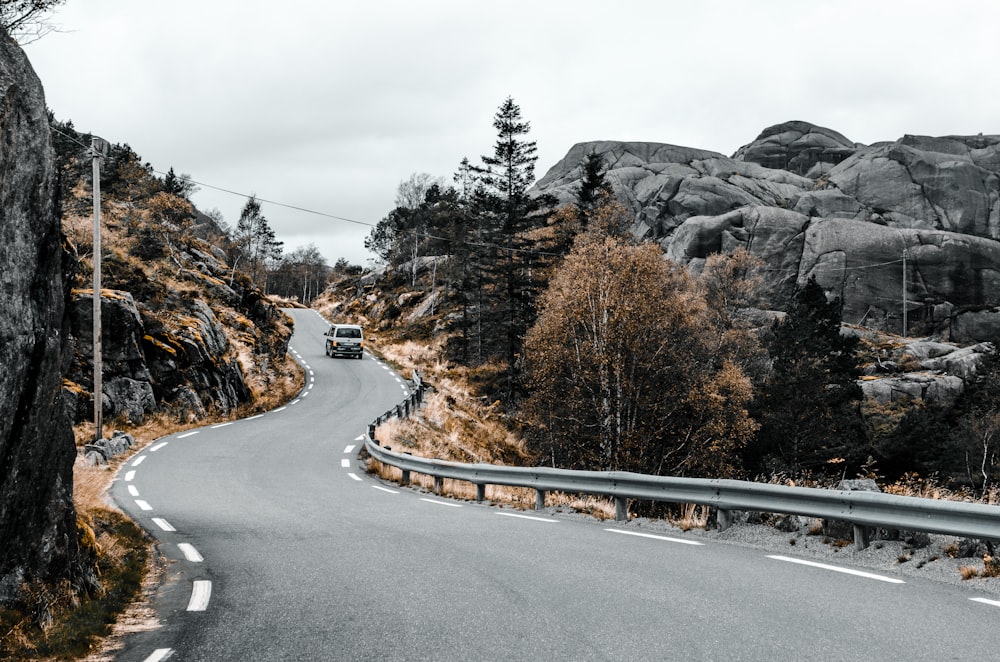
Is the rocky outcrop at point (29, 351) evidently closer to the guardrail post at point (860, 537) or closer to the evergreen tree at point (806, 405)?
the guardrail post at point (860, 537)

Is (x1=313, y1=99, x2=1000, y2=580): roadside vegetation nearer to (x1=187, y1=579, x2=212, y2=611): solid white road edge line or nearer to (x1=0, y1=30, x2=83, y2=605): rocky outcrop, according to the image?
(x1=187, y1=579, x2=212, y2=611): solid white road edge line

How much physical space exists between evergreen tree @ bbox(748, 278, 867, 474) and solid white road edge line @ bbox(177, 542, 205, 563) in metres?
31.4

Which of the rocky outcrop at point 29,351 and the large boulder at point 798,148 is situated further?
the large boulder at point 798,148

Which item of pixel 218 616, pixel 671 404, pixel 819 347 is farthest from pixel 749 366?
pixel 218 616

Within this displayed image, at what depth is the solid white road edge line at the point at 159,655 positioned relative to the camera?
4750 mm

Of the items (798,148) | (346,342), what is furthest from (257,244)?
(798,148)

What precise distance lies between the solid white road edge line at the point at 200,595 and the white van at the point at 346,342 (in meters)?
42.7

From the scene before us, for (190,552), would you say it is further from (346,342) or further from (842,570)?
(346,342)

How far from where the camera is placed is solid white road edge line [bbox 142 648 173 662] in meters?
4.75

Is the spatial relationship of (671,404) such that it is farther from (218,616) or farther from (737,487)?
(218,616)

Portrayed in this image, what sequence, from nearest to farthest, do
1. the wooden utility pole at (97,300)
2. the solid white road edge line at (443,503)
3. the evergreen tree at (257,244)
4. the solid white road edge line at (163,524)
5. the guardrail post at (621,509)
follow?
the solid white road edge line at (163,524)
the guardrail post at (621,509)
the solid white road edge line at (443,503)
the wooden utility pole at (97,300)
the evergreen tree at (257,244)

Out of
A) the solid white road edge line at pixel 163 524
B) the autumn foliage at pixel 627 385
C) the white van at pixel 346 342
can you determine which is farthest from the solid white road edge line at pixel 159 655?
the white van at pixel 346 342

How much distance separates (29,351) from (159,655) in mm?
2369

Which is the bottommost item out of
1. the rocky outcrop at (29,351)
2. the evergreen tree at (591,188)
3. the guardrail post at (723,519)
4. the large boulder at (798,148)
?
the guardrail post at (723,519)
